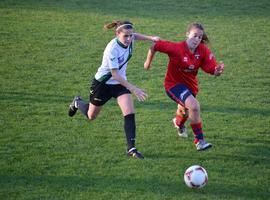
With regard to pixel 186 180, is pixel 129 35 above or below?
above

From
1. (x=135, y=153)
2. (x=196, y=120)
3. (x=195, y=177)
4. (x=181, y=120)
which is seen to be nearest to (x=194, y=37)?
(x=196, y=120)

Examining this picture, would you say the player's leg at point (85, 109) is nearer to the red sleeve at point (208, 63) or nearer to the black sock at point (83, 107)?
the black sock at point (83, 107)

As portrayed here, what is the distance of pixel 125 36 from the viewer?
7.07 metres

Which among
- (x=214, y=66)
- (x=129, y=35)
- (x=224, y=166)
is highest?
(x=129, y=35)

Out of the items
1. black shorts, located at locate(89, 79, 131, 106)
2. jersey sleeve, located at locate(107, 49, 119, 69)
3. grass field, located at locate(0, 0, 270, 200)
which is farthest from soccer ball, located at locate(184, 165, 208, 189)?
jersey sleeve, located at locate(107, 49, 119, 69)

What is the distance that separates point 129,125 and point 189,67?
3.92 feet

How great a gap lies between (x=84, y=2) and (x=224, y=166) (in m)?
9.75

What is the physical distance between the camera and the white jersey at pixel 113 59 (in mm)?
7102

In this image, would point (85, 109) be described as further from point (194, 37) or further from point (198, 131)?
point (194, 37)

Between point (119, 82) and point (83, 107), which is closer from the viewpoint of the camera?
point (119, 82)

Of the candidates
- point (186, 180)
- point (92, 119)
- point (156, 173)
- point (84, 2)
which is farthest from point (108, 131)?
point (84, 2)

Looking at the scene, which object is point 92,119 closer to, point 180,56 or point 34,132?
point 34,132

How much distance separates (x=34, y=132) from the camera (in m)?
7.81

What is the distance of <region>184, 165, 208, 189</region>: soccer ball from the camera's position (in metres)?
6.13
